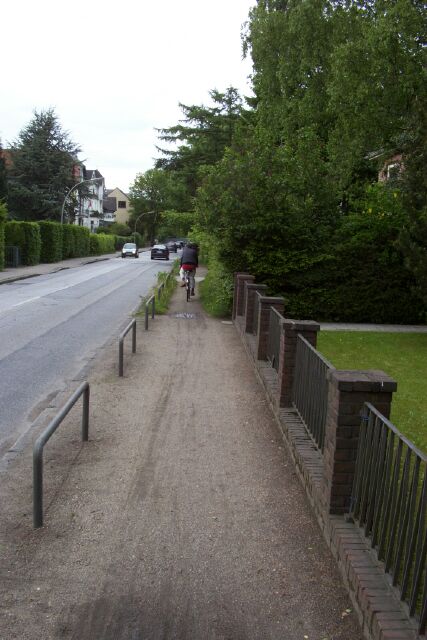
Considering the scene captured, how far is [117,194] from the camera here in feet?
463

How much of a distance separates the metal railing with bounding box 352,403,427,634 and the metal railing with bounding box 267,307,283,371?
4.20 metres

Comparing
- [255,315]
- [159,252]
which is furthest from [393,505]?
[159,252]

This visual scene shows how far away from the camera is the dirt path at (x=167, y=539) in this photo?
336 cm

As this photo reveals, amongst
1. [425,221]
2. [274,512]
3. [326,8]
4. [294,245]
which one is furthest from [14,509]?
[326,8]

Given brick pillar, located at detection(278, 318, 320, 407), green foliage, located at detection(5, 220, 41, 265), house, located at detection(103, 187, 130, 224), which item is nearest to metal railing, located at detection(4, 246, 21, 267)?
green foliage, located at detection(5, 220, 41, 265)

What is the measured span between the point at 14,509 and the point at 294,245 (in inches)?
465

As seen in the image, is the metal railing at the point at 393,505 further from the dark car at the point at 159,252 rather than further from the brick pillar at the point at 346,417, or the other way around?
the dark car at the point at 159,252

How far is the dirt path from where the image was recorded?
3355 mm

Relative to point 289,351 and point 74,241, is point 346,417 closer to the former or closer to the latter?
point 289,351

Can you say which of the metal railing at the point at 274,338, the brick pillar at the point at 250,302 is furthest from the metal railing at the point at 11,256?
the metal railing at the point at 274,338

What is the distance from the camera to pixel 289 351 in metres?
6.76

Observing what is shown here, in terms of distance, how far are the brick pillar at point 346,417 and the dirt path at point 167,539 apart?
15.3 inches

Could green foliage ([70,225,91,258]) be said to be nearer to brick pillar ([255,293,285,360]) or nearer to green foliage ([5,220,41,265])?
green foliage ([5,220,41,265])

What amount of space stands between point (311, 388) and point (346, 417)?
1715 mm
